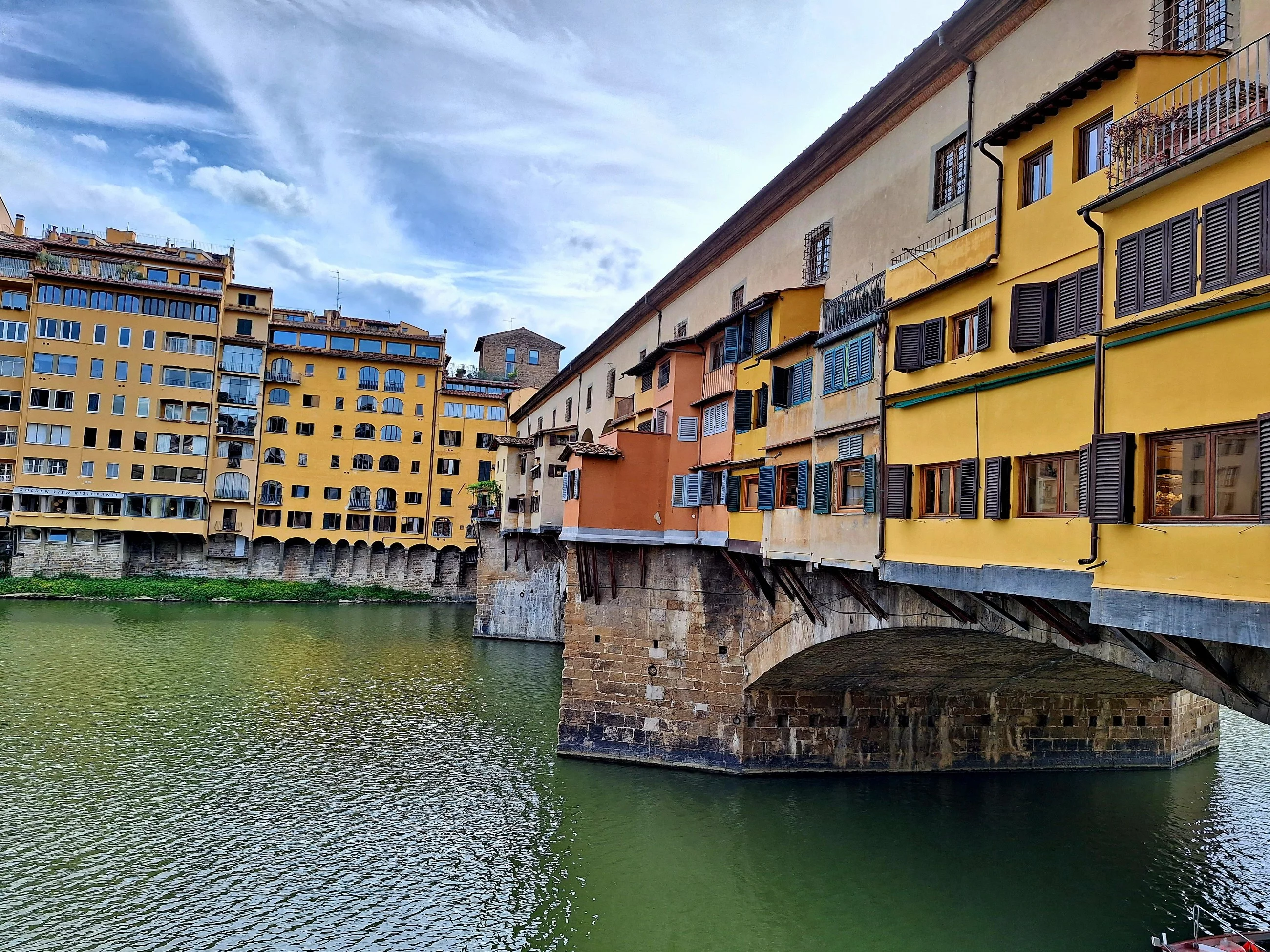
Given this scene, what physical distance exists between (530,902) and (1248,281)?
14.2 meters

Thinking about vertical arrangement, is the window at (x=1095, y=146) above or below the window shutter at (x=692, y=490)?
above

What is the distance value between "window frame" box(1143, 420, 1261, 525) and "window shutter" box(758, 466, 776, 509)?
9.66 metres

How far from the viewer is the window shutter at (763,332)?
1877cm

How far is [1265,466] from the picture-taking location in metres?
7.41

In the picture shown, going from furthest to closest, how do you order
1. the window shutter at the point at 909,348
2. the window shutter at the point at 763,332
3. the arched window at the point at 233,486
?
the arched window at the point at 233,486, the window shutter at the point at 763,332, the window shutter at the point at 909,348

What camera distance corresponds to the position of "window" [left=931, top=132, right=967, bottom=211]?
13.9m

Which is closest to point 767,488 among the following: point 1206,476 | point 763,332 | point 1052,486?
point 763,332

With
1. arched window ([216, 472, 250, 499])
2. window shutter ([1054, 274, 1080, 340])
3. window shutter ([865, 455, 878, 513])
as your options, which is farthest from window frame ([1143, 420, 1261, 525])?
arched window ([216, 472, 250, 499])

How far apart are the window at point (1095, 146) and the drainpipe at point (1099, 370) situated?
0.96 metres

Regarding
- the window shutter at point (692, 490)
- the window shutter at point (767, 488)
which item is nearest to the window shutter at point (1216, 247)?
the window shutter at point (767, 488)

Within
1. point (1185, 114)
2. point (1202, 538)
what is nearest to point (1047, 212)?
point (1185, 114)

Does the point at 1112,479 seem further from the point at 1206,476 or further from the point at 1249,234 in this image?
the point at 1249,234

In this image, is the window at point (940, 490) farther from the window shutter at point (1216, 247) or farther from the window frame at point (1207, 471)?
the window shutter at point (1216, 247)

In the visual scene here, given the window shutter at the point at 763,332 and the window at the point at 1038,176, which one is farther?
the window shutter at the point at 763,332
